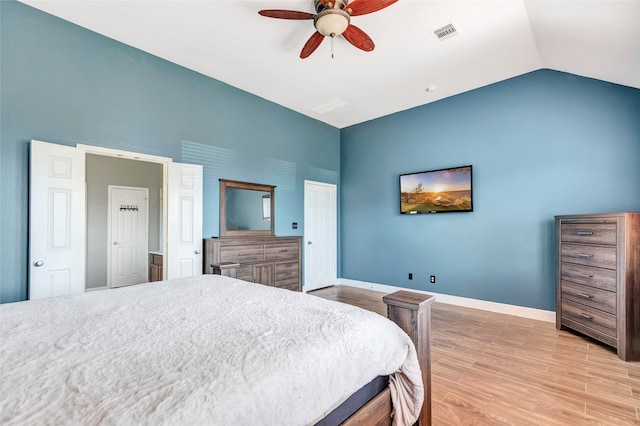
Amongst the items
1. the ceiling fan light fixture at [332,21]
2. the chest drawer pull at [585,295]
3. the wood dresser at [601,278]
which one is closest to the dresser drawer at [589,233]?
the wood dresser at [601,278]

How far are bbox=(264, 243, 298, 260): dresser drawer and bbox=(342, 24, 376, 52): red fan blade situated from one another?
2.76m

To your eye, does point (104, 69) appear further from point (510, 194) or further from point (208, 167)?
point (510, 194)

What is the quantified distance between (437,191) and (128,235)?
569 centimetres

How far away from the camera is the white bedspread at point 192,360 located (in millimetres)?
699

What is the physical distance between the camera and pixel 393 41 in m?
3.03

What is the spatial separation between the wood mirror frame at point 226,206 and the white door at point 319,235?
28.5 inches

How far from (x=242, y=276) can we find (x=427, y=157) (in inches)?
132

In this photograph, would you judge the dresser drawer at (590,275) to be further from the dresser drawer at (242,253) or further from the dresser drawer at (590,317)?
the dresser drawer at (242,253)

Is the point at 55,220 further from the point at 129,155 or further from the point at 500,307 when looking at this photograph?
the point at 500,307

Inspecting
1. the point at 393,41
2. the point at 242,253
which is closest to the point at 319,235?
the point at 242,253

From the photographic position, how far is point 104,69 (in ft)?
9.93

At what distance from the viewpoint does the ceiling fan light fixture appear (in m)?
2.30

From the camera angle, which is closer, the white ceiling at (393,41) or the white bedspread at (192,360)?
the white bedspread at (192,360)

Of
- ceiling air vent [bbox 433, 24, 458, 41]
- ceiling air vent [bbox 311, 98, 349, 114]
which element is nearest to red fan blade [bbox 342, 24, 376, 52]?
ceiling air vent [bbox 433, 24, 458, 41]
